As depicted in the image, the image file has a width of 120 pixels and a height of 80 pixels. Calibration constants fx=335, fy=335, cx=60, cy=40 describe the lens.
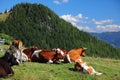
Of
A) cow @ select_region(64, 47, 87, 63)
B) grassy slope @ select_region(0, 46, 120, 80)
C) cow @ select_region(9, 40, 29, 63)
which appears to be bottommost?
grassy slope @ select_region(0, 46, 120, 80)

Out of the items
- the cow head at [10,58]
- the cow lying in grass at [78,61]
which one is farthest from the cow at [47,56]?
the cow head at [10,58]

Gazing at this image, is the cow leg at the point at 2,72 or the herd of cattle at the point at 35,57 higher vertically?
the herd of cattle at the point at 35,57

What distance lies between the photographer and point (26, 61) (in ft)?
53.6

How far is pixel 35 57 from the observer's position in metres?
16.7

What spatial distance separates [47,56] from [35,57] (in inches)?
23.7

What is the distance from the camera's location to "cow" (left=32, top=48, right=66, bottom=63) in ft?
54.5

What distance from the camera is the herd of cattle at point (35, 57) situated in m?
13.7

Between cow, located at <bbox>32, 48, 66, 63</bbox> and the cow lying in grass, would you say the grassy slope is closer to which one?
the cow lying in grass

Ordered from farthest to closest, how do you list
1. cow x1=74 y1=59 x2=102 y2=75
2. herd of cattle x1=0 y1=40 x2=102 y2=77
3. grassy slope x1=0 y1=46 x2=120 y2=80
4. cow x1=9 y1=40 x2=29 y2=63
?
1. cow x1=9 y1=40 x2=29 y2=63
2. cow x1=74 y1=59 x2=102 y2=75
3. herd of cattle x1=0 y1=40 x2=102 y2=77
4. grassy slope x1=0 y1=46 x2=120 y2=80

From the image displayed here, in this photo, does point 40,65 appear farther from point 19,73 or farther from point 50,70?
point 19,73

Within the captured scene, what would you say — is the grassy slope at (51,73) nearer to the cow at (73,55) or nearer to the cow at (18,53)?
the cow at (18,53)

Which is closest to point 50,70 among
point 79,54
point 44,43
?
point 79,54

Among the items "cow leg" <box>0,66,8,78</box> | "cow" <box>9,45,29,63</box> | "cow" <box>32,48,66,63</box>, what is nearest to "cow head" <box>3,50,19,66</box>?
"cow" <box>9,45,29,63</box>

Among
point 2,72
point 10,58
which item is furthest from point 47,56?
point 2,72
